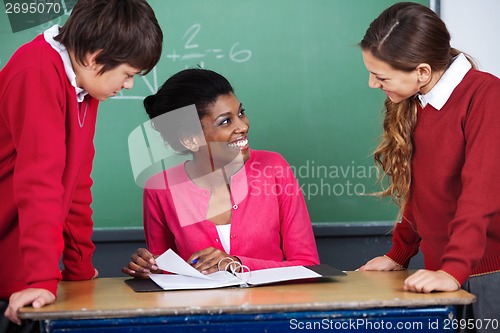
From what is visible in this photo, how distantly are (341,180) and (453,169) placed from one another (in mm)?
1016

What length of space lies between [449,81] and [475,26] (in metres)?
1.13

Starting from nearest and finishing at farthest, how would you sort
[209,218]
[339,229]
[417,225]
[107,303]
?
[107,303] < [417,225] < [209,218] < [339,229]

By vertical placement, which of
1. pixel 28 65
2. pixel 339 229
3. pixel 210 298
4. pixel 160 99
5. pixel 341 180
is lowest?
pixel 339 229

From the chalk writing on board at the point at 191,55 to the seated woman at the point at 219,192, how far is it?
39 centimetres

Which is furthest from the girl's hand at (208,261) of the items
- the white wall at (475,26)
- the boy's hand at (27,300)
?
the white wall at (475,26)

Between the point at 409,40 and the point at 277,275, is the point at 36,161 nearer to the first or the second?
the point at 277,275

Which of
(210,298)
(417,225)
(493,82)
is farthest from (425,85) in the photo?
(210,298)

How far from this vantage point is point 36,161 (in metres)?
1.49

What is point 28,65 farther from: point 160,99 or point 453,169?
point 453,169

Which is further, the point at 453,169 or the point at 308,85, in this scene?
the point at 308,85

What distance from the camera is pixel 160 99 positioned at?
2309 millimetres

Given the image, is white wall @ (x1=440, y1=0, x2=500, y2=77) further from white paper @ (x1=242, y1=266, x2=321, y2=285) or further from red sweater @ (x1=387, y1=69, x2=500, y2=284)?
white paper @ (x1=242, y1=266, x2=321, y2=285)

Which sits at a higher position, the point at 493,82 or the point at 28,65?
the point at 28,65

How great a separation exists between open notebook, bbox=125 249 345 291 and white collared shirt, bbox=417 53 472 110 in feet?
1.66
